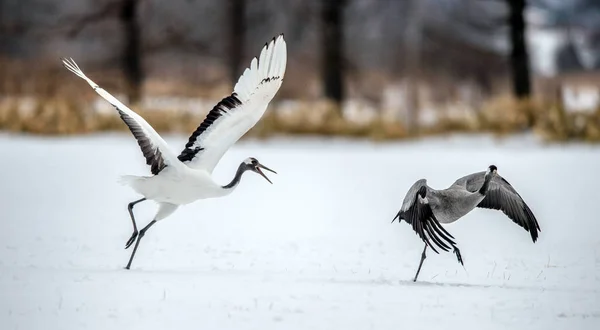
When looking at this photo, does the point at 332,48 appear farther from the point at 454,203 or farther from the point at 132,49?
the point at 454,203

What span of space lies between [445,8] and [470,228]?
29776mm

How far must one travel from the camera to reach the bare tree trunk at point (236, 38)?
76.8 feet

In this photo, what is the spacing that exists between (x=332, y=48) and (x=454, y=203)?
53.8 feet

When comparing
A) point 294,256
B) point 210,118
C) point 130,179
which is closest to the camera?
point 130,179

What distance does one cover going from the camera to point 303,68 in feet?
112

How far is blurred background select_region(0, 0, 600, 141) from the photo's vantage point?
68.9 ft

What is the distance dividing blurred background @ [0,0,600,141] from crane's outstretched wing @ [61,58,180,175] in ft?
43.0

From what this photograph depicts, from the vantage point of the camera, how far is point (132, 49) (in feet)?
80.1

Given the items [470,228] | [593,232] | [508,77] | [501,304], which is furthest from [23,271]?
[508,77]

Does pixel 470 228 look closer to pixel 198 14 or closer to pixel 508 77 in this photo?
pixel 508 77

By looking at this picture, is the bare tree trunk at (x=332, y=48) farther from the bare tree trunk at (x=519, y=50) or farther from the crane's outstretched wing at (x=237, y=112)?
the crane's outstretched wing at (x=237, y=112)

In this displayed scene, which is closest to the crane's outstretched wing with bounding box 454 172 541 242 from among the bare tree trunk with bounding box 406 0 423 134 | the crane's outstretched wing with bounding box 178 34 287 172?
the crane's outstretched wing with bounding box 178 34 287 172

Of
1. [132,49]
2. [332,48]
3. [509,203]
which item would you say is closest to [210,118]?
[509,203]

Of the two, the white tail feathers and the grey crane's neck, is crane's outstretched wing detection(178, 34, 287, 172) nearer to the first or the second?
the grey crane's neck
